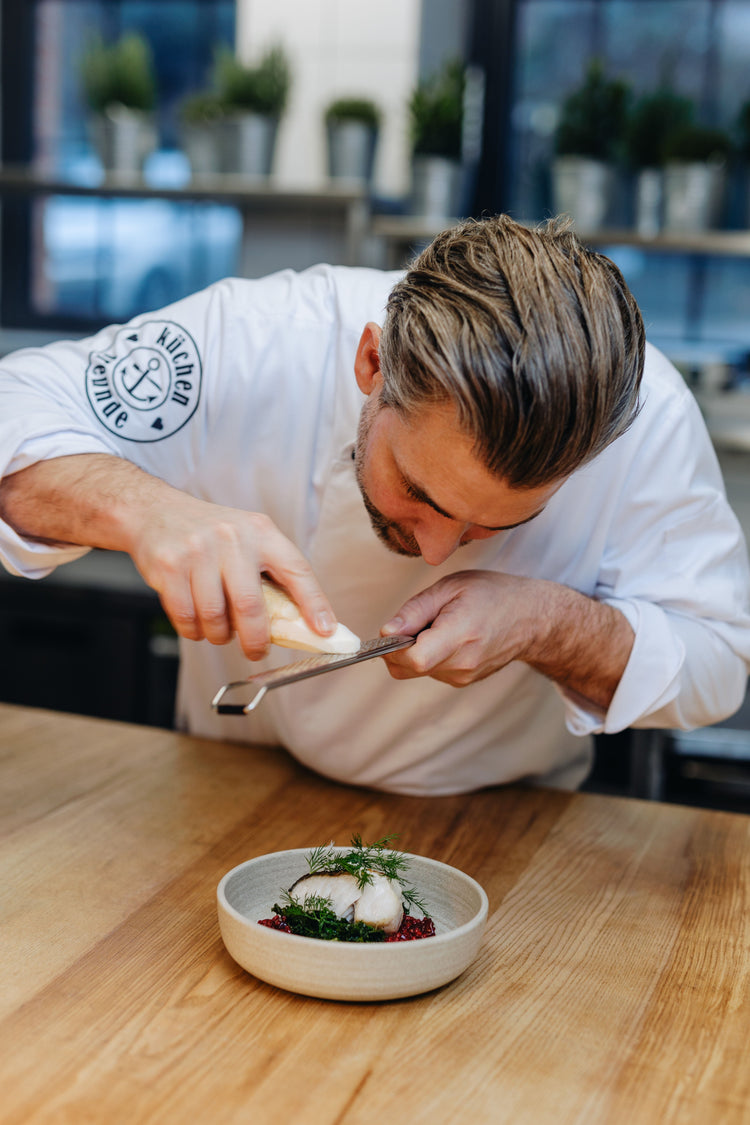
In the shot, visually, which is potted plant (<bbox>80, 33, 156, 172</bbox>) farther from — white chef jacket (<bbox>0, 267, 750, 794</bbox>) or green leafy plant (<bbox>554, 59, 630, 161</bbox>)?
white chef jacket (<bbox>0, 267, 750, 794</bbox>)

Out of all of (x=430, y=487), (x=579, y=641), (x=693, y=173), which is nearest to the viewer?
(x=430, y=487)

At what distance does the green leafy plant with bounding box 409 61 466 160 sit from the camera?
300 centimetres

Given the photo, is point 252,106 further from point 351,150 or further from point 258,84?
point 351,150

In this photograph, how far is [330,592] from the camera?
1.47 metres

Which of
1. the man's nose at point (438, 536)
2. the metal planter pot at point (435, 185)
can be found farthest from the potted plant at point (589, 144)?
the man's nose at point (438, 536)

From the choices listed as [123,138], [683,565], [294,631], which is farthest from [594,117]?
[294,631]

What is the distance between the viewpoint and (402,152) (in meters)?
3.22

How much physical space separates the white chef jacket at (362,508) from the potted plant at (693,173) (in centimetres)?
176

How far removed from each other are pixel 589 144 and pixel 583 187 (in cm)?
11

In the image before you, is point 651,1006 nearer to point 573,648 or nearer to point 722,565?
point 573,648

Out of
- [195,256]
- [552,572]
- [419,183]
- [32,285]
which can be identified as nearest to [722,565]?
[552,572]

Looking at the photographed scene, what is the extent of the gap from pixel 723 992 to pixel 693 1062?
0.12 meters

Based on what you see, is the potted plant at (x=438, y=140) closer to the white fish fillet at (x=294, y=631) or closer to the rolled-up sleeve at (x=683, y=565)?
the rolled-up sleeve at (x=683, y=565)

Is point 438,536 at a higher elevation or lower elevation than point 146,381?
lower
